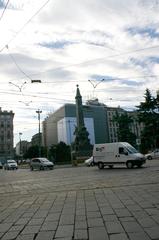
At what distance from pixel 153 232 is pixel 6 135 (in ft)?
396

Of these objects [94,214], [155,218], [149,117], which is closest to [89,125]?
[149,117]

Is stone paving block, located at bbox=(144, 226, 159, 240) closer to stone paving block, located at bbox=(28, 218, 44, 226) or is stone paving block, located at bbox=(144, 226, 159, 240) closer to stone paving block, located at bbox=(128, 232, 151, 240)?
stone paving block, located at bbox=(128, 232, 151, 240)

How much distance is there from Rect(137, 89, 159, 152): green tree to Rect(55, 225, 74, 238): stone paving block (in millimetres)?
60704

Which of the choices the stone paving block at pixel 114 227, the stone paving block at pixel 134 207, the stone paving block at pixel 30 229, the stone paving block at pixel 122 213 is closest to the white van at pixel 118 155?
the stone paving block at pixel 134 207

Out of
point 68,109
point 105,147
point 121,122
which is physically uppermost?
point 68,109

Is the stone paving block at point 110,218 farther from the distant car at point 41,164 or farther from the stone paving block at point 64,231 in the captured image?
the distant car at point 41,164

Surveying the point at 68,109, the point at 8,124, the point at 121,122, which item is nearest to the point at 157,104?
the point at 121,122

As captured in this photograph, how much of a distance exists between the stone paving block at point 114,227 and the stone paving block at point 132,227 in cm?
10

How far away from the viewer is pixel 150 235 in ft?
20.1

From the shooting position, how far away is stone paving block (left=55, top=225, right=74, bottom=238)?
6.44m

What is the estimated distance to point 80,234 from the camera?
6.46 meters

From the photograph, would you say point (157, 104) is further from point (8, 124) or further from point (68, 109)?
point (8, 124)

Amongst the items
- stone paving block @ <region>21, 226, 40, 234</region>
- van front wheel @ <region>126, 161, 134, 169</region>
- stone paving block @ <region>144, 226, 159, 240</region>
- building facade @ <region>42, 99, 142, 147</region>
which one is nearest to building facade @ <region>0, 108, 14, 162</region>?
building facade @ <region>42, 99, 142, 147</region>

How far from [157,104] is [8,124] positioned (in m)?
69.8
